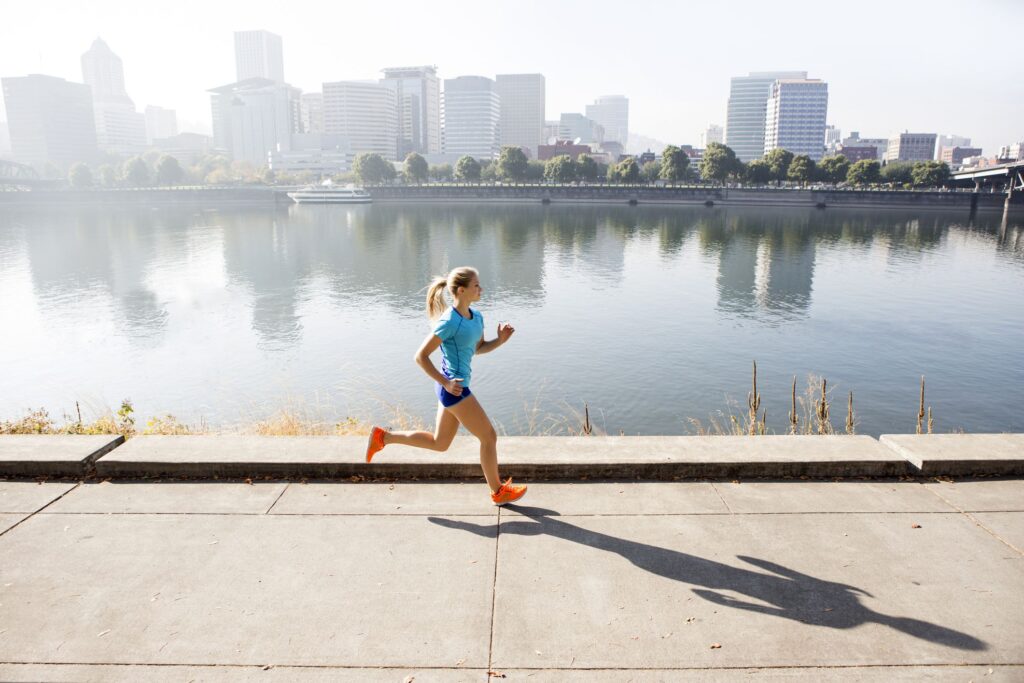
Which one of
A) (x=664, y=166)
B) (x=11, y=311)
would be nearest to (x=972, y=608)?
(x=11, y=311)

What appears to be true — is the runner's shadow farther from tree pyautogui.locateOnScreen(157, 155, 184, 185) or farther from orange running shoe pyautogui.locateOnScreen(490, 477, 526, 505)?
tree pyautogui.locateOnScreen(157, 155, 184, 185)

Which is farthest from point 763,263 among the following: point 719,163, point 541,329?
point 719,163

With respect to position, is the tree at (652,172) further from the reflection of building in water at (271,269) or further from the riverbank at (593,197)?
the reflection of building in water at (271,269)

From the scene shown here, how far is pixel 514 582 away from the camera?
177 inches

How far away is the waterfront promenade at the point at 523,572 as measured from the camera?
3.76 m

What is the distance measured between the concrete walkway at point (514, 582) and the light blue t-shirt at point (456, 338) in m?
1.17

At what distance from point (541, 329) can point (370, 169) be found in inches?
5454

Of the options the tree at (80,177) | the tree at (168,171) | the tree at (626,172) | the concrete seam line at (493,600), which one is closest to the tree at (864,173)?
the tree at (626,172)

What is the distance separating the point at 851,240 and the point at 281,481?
6894 centimetres

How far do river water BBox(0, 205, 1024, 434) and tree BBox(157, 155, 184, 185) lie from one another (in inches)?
4587

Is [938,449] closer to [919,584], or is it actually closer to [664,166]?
[919,584]

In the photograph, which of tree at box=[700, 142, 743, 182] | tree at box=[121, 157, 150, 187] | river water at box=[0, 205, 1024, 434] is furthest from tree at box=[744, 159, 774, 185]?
tree at box=[121, 157, 150, 187]

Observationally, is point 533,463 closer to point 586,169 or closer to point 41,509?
point 41,509

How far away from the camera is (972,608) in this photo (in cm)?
417
